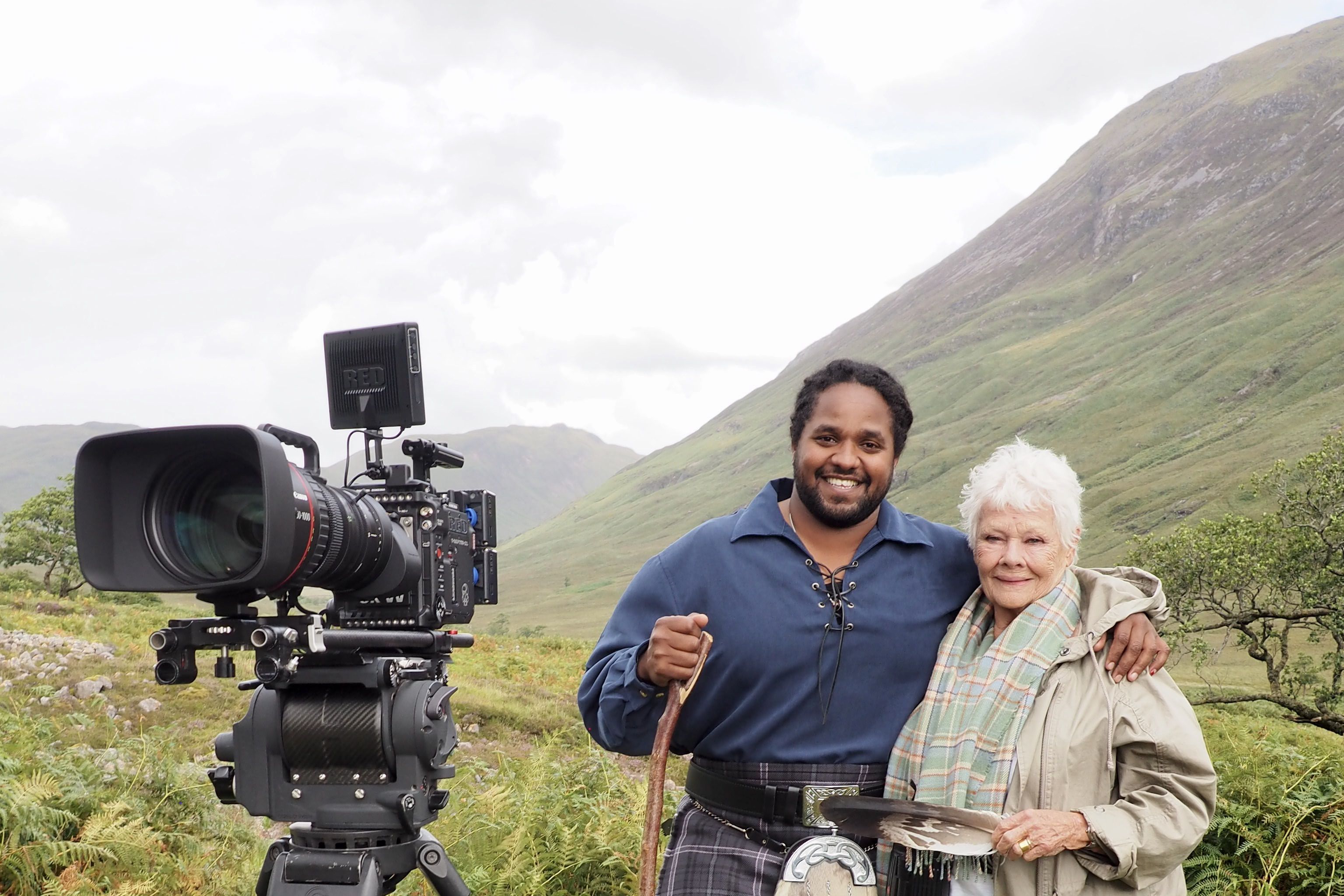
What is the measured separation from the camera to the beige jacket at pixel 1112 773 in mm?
2680

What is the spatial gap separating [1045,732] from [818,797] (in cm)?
71

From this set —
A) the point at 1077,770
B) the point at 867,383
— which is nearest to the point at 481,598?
the point at 867,383

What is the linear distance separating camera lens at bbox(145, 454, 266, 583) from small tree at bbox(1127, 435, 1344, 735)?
11975 mm

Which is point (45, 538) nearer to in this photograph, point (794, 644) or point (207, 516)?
point (207, 516)

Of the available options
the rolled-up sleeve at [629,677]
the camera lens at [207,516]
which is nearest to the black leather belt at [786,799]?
the rolled-up sleeve at [629,677]

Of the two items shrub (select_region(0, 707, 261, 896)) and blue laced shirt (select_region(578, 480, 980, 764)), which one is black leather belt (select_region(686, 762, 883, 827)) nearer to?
blue laced shirt (select_region(578, 480, 980, 764))

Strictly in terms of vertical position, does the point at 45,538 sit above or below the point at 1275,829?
above

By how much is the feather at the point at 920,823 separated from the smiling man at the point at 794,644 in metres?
0.15

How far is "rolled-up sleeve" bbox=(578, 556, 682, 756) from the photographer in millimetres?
3105

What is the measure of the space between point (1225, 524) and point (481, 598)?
45.9 feet

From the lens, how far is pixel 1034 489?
10.4 ft

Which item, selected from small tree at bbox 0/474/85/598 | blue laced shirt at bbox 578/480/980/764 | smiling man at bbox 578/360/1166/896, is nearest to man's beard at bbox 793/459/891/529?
smiling man at bbox 578/360/1166/896

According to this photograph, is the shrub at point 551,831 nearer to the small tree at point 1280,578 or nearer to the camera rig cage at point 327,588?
the camera rig cage at point 327,588

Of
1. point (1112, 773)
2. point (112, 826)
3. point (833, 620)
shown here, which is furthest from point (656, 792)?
point (112, 826)
